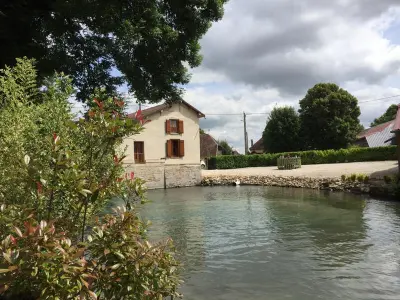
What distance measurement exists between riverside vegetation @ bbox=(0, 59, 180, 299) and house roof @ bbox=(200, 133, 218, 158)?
54850mm

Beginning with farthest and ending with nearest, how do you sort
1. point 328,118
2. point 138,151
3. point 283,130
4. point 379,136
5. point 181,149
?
point 379,136 → point 283,130 → point 328,118 → point 181,149 → point 138,151

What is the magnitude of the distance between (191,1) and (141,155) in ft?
74.7

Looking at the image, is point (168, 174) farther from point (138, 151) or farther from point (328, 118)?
point (328, 118)

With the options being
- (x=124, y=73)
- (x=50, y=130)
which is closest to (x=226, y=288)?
(x=50, y=130)

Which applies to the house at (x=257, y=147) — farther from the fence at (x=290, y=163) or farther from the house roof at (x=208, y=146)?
the fence at (x=290, y=163)

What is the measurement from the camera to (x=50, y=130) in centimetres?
305

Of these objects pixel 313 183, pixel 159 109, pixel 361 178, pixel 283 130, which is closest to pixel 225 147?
pixel 283 130

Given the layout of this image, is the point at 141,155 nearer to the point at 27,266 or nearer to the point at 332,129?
the point at 332,129

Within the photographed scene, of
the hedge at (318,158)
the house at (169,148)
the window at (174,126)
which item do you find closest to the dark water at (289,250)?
the house at (169,148)

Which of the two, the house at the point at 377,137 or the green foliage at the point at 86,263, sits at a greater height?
the house at the point at 377,137

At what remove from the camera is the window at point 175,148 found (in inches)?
1237

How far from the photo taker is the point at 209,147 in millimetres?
59312

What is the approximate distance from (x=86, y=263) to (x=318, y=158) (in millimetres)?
35946

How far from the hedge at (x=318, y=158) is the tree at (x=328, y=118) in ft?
18.7
